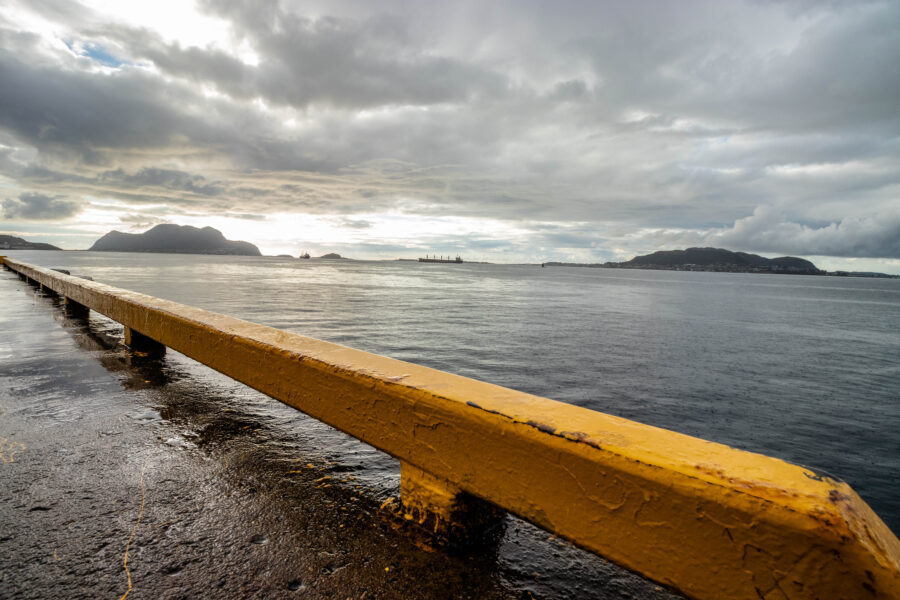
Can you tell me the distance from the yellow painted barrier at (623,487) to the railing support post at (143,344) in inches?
145

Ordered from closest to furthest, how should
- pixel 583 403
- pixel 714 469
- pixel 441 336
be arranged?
pixel 714 469
pixel 583 403
pixel 441 336

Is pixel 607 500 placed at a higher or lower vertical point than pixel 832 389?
higher

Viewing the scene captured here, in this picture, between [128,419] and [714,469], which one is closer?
[714,469]

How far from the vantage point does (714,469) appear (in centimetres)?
105

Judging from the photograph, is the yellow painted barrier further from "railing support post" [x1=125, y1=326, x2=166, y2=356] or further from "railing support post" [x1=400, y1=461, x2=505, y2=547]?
"railing support post" [x1=125, y1=326, x2=166, y2=356]

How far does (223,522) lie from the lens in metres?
1.81

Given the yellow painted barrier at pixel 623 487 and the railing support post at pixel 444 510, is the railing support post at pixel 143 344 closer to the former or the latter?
the yellow painted barrier at pixel 623 487

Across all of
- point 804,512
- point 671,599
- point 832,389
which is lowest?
point 832,389

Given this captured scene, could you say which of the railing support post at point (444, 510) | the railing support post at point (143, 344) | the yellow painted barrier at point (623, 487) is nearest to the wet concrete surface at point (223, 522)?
the railing support post at point (444, 510)

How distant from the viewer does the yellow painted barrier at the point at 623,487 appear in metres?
0.92

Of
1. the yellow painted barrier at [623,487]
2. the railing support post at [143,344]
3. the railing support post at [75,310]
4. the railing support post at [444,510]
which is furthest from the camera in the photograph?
the railing support post at [75,310]

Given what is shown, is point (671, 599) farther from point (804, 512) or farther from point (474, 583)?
point (804, 512)

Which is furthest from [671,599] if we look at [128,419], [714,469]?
[128,419]

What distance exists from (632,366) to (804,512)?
9.21 m
